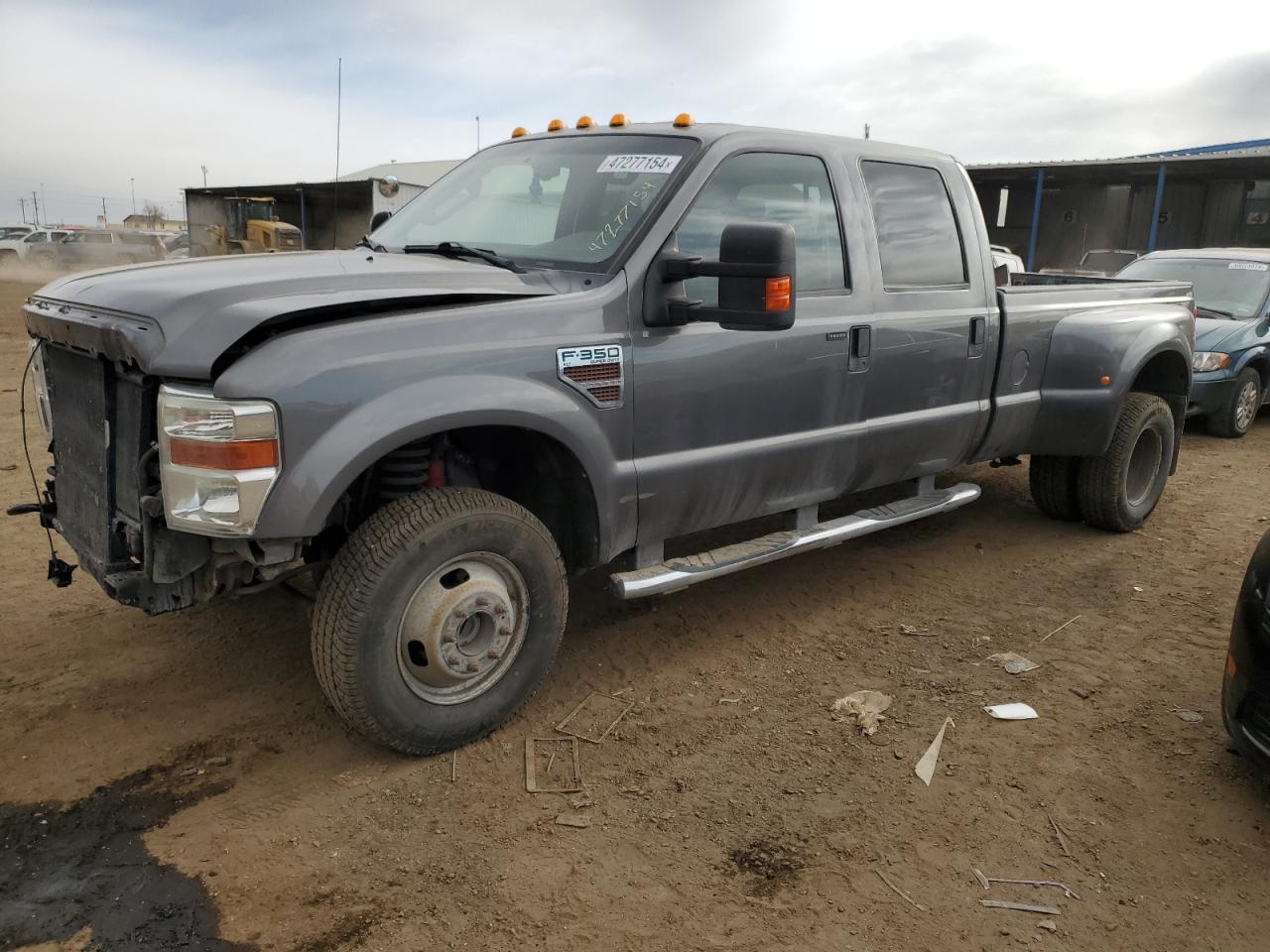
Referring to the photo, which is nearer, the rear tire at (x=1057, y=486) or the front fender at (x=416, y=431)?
the front fender at (x=416, y=431)

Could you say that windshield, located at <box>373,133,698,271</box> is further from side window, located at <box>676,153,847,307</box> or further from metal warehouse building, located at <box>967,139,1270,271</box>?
metal warehouse building, located at <box>967,139,1270,271</box>

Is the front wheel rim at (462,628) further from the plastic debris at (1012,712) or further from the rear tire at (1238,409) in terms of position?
the rear tire at (1238,409)

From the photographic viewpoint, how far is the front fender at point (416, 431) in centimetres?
259

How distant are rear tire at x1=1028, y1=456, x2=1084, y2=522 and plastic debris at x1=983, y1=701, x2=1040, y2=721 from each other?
94.2 inches

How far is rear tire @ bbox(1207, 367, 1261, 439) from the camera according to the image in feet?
28.4

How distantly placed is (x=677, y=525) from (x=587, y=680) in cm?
70

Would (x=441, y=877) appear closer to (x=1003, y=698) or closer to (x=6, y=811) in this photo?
(x=6, y=811)

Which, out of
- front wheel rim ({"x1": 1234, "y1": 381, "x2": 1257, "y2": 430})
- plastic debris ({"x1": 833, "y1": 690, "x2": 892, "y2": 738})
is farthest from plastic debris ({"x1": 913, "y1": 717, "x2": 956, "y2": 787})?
front wheel rim ({"x1": 1234, "y1": 381, "x2": 1257, "y2": 430})

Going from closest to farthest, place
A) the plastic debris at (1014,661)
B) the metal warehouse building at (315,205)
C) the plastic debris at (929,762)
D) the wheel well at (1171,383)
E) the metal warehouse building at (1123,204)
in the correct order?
the plastic debris at (929,762), the plastic debris at (1014,661), the wheel well at (1171,383), the metal warehouse building at (1123,204), the metal warehouse building at (315,205)

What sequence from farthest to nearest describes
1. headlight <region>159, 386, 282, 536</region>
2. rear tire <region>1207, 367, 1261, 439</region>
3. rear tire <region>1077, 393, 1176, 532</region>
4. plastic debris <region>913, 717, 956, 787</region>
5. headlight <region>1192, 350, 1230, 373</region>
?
rear tire <region>1207, 367, 1261, 439</region>, headlight <region>1192, 350, 1230, 373</region>, rear tire <region>1077, 393, 1176, 532</region>, plastic debris <region>913, 717, 956, 787</region>, headlight <region>159, 386, 282, 536</region>

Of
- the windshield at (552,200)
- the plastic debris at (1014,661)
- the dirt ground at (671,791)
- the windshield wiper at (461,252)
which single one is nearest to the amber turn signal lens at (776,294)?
the windshield at (552,200)

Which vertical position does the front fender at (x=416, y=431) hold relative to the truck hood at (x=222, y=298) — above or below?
below

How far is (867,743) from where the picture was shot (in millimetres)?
3264

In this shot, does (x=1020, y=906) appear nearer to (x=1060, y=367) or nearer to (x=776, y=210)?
(x=776, y=210)
